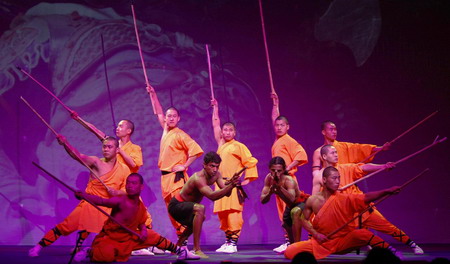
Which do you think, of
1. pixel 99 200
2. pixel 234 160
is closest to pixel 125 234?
pixel 99 200

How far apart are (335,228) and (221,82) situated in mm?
3288

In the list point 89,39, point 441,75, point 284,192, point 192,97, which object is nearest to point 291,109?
point 192,97

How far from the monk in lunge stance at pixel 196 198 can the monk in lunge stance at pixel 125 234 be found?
27cm

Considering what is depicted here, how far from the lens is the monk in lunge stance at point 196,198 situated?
4680 millimetres

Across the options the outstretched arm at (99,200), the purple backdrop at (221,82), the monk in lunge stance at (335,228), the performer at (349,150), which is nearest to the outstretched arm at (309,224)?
the monk in lunge stance at (335,228)

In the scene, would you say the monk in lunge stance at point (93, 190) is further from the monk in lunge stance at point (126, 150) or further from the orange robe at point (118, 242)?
the orange robe at point (118, 242)

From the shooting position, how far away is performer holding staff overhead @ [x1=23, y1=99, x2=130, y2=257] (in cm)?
482

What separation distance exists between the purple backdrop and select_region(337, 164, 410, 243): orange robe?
1338 millimetres

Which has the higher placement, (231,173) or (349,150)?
(349,150)

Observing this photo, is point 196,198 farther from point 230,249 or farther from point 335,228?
point 335,228

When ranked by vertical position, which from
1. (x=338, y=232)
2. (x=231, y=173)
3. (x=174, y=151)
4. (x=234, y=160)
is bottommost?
(x=338, y=232)

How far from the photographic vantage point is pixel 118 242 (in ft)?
14.6

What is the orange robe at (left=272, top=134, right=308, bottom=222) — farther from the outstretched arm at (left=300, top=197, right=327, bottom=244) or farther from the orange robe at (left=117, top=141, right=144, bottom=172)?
the orange robe at (left=117, top=141, right=144, bottom=172)

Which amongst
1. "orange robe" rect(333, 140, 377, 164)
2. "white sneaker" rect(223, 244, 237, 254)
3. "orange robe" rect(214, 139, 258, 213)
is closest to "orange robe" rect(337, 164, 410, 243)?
"orange robe" rect(333, 140, 377, 164)
